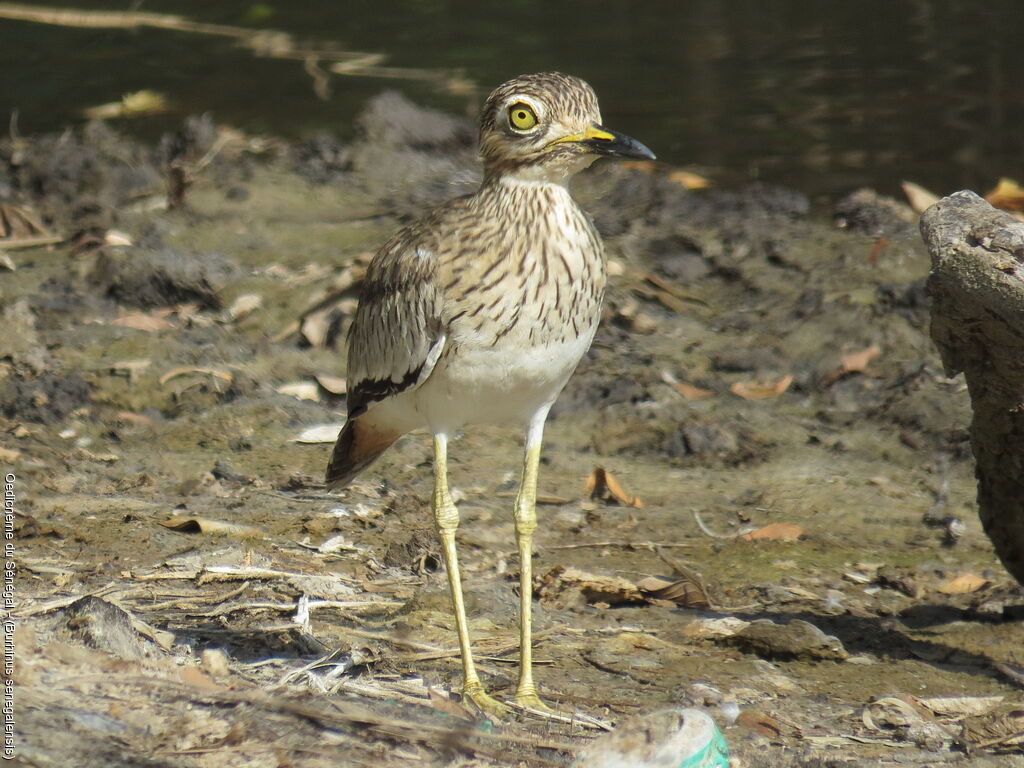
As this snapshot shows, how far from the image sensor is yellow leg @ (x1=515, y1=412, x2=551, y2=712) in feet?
12.5

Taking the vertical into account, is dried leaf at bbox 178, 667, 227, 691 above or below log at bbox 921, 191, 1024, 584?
below

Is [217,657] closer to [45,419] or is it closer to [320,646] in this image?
[320,646]

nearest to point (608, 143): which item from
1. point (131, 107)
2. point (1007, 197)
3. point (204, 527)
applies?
point (204, 527)

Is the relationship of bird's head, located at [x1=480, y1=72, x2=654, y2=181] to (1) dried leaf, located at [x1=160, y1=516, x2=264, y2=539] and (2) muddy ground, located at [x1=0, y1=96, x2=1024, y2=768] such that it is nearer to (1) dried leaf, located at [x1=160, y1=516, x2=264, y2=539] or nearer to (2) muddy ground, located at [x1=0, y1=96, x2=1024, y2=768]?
(2) muddy ground, located at [x1=0, y1=96, x2=1024, y2=768]

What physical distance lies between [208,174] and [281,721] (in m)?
5.87

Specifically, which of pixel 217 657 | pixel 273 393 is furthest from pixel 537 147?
pixel 273 393

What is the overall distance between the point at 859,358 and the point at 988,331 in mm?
2362

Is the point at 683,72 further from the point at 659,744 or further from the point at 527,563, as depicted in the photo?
the point at 659,744

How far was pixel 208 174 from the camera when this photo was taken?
8484 mm

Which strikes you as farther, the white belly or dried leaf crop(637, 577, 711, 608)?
dried leaf crop(637, 577, 711, 608)

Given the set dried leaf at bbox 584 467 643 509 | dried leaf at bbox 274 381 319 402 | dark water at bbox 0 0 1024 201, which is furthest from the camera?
dark water at bbox 0 0 1024 201

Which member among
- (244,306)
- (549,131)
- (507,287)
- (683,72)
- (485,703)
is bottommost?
(485,703)

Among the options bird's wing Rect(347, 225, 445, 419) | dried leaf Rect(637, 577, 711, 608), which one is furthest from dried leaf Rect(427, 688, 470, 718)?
dried leaf Rect(637, 577, 711, 608)

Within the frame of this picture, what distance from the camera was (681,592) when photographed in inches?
178
